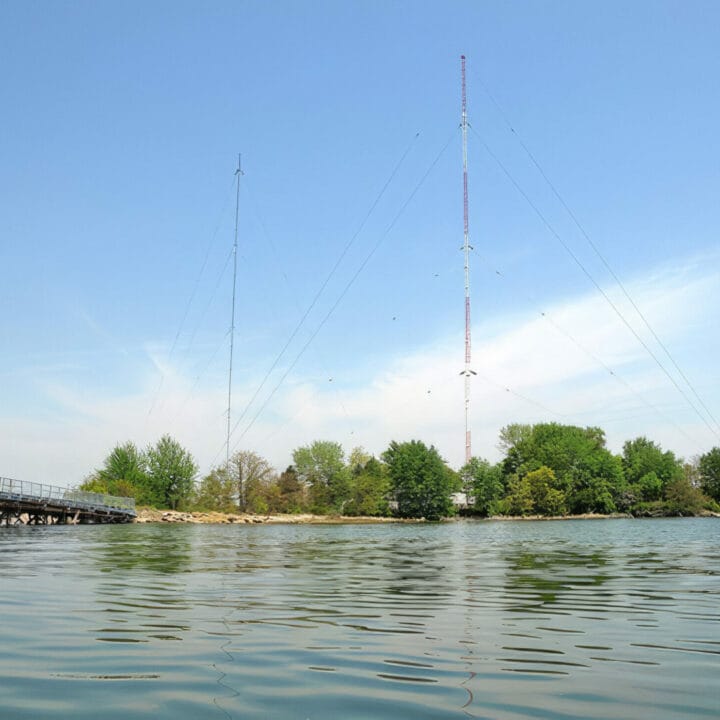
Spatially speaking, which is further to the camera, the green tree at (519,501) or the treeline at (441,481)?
the green tree at (519,501)

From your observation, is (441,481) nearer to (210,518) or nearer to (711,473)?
(210,518)

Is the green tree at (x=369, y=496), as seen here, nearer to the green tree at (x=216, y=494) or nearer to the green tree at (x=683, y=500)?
the green tree at (x=216, y=494)

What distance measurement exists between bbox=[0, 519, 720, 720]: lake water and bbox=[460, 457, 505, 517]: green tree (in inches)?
5172

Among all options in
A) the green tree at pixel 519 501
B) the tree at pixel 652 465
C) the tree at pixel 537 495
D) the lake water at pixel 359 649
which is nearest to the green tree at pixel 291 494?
the green tree at pixel 519 501

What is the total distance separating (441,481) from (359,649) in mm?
131830

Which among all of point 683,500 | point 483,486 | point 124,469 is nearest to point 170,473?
point 124,469

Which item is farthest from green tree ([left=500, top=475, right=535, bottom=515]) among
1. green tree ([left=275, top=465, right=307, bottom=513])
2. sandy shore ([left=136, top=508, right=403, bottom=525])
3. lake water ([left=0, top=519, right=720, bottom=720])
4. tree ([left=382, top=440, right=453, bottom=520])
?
lake water ([left=0, top=519, right=720, bottom=720])

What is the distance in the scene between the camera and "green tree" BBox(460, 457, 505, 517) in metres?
146

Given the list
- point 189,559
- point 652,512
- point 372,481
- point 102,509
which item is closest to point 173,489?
point 372,481

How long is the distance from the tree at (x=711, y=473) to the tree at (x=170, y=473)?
108 m

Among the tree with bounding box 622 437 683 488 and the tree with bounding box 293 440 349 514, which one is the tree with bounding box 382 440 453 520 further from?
the tree with bounding box 622 437 683 488

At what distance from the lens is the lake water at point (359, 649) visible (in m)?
5.54

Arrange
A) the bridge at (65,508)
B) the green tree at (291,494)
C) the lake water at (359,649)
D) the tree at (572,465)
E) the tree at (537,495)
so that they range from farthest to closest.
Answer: the tree at (572,465) < the tree at (537,495) < the green tree at (291,494) < the bridge at (65,508) < the lake water at (359,649)

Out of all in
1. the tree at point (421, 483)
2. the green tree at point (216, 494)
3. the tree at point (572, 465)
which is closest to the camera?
the green tree at point (216, 494)
